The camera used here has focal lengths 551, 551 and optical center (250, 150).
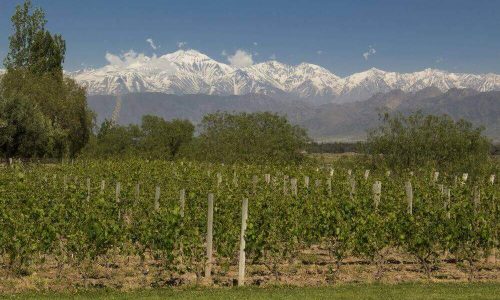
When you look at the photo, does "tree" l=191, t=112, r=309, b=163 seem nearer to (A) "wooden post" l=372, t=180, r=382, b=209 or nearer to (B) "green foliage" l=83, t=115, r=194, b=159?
(B) "green foliage" l=83, t=115, r=194, b=159

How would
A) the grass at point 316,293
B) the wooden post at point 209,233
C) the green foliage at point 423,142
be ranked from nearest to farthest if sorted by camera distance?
the grass at point 316,293 < the wooden post at point 209,233 < the green foliage at point 423,142

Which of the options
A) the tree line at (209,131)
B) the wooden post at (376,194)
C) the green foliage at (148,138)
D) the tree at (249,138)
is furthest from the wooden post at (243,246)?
the green foliage at (148,138)

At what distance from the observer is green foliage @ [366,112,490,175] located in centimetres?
4081

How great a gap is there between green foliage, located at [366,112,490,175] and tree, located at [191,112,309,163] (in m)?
12.8

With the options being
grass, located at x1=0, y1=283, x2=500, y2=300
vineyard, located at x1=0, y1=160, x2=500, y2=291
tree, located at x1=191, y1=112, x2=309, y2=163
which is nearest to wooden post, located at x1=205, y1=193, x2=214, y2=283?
vineyard, located at x1=0, y1=160, x2=500, y2=291

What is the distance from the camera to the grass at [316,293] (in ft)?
40.9

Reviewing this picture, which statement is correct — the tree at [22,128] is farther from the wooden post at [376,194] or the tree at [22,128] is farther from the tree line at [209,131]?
the wooden post at [376,194]

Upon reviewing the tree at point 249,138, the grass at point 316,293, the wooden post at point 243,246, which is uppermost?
the tree at point 249,138

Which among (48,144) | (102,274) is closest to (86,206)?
(102,274)

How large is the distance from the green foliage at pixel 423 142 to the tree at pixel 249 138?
41.8 ft

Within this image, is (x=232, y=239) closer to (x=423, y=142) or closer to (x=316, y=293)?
(x=316, y=293)

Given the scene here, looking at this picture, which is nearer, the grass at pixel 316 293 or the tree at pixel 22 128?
the grass at pixel 316 293

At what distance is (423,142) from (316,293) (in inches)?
1218

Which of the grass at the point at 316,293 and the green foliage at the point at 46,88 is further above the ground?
the green foliage at the point at 46,88
